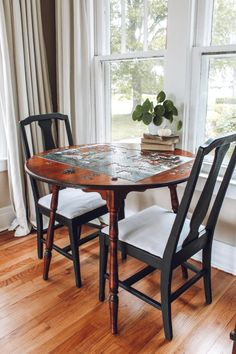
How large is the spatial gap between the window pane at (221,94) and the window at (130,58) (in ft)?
1.28

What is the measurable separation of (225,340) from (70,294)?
862 mm

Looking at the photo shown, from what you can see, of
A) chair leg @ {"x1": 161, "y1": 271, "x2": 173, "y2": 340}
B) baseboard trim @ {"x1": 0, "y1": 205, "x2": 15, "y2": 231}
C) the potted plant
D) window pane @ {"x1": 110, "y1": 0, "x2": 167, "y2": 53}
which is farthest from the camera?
baseboard trim @ {"x1": 0, "y1": 205, "x2": 15, "y2": 231}

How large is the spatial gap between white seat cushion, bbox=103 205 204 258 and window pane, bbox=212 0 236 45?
3.67ft

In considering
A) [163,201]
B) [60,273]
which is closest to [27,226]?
[60,273]

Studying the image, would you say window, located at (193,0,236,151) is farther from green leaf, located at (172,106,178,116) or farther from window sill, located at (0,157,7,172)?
window sill, located at (0,157,7,172)

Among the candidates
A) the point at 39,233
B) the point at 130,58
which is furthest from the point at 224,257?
the point at 130,58

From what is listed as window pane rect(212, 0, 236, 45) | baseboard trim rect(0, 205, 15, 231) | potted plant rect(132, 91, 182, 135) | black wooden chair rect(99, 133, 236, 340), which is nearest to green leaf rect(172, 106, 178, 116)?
potted plant rect(132, 91, 182, 135)

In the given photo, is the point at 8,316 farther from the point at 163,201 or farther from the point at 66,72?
the point at 66,72

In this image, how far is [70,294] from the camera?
185 centimetres

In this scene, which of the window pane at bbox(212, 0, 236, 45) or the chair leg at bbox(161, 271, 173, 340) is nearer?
the chair leg at bbox(161, 271, 173, 340)

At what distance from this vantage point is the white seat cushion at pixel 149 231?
146 cm

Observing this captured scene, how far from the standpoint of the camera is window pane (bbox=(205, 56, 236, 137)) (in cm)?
195

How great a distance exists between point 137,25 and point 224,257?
176 centimetres

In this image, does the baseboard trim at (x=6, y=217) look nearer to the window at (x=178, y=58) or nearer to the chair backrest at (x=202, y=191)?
the window at (x=178, y=58)
